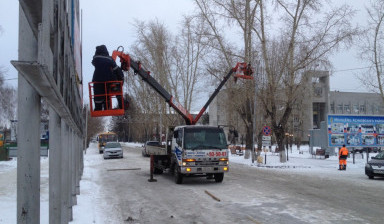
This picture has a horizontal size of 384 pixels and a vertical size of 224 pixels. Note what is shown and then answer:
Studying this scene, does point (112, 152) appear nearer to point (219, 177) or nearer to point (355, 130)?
point (219, 177)

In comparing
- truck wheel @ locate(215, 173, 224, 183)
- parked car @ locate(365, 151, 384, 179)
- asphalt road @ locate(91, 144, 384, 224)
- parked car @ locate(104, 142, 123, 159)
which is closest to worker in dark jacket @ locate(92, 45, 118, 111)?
asphalt road @ locate(91, 144, 384, 224)

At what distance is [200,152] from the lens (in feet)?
49.3

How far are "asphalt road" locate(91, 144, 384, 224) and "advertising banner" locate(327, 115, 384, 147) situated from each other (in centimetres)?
1351

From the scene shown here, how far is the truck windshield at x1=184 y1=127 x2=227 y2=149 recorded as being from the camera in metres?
15.1

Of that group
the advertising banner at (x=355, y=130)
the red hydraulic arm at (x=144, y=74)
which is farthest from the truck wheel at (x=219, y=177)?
the advertising banner at (x=355, y=130)

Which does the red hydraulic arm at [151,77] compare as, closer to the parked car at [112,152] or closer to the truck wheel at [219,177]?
the truck wheel at [219,177]

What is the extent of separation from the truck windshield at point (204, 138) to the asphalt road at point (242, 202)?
163 cm

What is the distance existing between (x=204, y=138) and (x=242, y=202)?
4758 millimetres

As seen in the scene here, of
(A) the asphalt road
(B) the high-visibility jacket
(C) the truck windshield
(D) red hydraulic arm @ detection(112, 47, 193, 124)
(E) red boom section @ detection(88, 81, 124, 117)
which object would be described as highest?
(D) red hydraulic arm @ detection(112, 47, 193, 124)

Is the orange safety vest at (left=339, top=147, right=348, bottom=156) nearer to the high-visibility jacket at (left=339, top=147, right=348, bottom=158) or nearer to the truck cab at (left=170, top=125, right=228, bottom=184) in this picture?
the high-visibility jacket at (left=339, top=147, right=348, bottom=158)

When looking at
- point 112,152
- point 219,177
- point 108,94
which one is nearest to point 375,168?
point 219,177

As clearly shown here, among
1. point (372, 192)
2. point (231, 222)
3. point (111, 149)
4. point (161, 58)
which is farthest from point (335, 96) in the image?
point (231, 222)

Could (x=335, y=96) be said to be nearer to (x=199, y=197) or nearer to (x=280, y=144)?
(x=280, y=144)

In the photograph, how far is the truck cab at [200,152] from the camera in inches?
589
